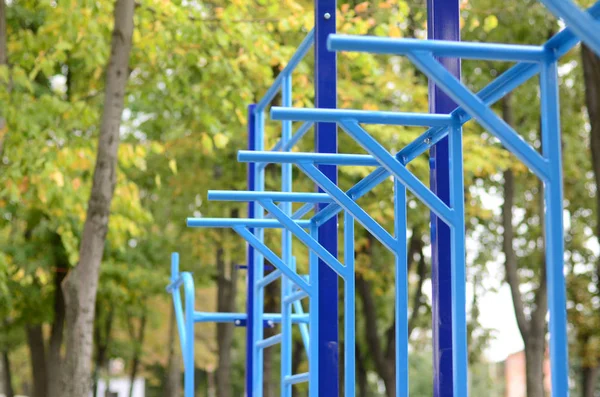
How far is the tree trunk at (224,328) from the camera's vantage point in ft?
61.0

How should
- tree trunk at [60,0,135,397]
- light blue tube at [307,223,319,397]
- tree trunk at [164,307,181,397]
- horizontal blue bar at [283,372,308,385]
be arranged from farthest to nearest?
tree trunk at [164,307,181,397] < tree trunk at [60,0,135,397] < horizontal blue bar at [283,372,308,385] < light blue tube at [307,223,319,397]

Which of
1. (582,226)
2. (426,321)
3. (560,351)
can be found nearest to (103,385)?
(426,321)

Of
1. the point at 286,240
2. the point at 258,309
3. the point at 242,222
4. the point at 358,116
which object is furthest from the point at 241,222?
the point at 358,116

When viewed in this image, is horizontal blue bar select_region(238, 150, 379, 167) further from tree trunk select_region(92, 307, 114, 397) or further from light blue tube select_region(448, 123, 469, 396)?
tree trunk select_region(92, 307, 114, 397)

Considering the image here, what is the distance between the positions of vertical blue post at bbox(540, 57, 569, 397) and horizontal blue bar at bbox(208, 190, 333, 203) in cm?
209

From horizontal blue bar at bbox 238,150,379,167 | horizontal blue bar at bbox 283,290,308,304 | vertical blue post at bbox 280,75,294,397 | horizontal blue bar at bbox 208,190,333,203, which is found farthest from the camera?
vertical blue post at bbox 280,75,294,397

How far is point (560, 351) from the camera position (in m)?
2.34

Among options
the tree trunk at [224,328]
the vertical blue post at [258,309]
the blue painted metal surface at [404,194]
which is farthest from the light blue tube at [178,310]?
the tree trunk at [224,328]

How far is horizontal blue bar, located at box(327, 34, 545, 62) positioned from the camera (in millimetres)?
2258

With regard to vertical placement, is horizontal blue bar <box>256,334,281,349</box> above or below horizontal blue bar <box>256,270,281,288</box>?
below

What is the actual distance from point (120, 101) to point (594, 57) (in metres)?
4.57

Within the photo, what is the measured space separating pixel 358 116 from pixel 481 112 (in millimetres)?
566

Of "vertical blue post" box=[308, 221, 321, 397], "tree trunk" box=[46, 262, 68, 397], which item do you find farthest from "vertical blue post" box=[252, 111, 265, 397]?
"tree trunk" box=[46, 262, 68, 397]

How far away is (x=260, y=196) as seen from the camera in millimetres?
4438
